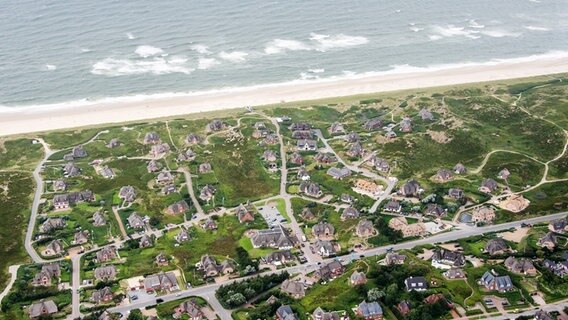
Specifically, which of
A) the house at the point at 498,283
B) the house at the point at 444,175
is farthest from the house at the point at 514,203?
the house at the point at 498,283

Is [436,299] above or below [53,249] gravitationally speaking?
below

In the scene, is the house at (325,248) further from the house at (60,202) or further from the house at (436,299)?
the house at (60,202)

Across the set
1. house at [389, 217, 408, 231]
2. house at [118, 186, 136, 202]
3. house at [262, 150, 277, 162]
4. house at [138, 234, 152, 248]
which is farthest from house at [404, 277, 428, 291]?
house at [118, 186, 136, 202]

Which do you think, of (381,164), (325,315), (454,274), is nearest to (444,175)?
(381,164)

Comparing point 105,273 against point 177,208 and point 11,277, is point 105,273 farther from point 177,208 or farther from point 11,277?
point 177,208

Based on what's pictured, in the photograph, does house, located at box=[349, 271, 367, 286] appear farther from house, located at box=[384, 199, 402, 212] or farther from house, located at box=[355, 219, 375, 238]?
house, located at box=[384, 199, 402, 212]

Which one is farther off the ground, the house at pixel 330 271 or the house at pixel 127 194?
the house at pixel 127 194
